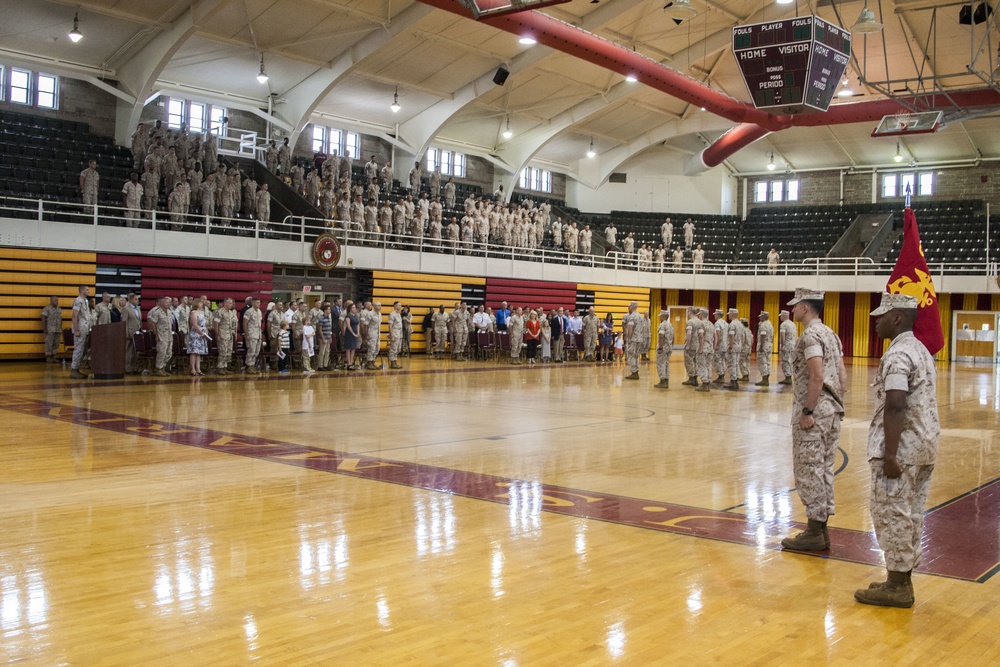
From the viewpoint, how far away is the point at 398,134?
3081cm

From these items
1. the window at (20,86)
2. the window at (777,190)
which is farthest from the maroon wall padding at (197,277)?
the window at (777,190)

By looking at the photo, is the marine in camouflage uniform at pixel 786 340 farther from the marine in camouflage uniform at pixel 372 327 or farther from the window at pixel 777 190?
the window at pixel 777 190

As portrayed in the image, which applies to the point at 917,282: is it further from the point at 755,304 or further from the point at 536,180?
the point at 536,180

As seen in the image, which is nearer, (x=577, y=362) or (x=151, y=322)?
(x=151, y=322)

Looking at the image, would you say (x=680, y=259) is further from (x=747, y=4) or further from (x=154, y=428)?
(x=154, y=428)

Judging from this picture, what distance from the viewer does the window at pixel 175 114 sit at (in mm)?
25703

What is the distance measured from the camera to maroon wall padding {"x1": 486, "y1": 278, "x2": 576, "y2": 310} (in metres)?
28.8

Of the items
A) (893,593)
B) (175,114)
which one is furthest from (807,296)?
(175,114)

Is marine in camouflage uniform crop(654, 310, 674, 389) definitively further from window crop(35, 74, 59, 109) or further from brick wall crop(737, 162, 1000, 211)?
brick wall crop(737, 162, 1000, 211)

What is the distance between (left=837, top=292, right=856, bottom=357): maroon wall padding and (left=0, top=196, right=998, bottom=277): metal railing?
1372 millimetres

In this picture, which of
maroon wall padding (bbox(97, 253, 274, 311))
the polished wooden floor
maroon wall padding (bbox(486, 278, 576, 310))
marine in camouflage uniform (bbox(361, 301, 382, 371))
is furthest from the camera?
maroon wall padding (bbox(486, 278, 576, 310))

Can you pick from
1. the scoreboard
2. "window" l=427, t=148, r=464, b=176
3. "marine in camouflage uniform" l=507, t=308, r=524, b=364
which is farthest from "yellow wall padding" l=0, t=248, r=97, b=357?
"window" l=427, t=148, r=464, b=176

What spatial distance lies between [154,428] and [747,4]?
22783mm

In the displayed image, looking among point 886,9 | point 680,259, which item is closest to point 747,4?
point 886,9
